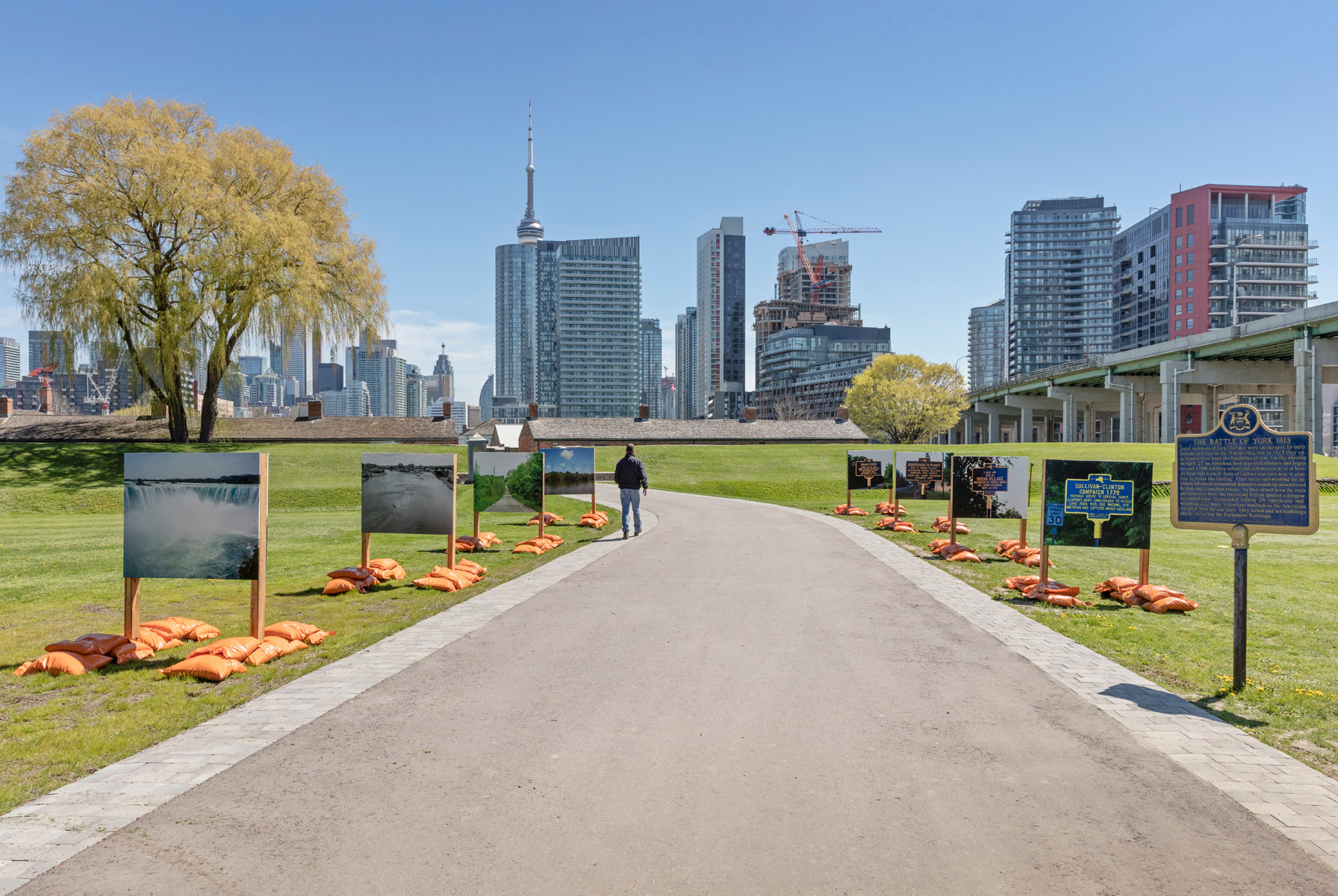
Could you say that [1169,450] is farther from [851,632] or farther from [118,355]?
[118,355]

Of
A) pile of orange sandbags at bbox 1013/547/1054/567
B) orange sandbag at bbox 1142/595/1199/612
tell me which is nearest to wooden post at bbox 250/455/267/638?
orange sandbag at bbox 1142/595/1199/612

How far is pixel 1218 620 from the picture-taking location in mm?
9375

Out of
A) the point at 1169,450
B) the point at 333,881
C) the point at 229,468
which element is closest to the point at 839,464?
the point at 1169,450

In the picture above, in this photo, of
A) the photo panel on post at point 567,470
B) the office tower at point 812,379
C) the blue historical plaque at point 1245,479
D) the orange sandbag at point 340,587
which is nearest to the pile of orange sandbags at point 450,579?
the orange sandbag at point 340,587

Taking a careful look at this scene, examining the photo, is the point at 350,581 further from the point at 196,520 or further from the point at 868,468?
the point at 868,468

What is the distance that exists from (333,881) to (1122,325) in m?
173

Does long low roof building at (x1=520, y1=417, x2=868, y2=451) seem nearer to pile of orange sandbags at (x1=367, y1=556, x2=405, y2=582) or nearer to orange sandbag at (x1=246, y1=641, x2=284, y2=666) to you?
pile of orange sandbags at (x1=367, y1=556, x2=405, y2=582)

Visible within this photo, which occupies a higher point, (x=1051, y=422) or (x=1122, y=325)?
(x=1122, y=325)

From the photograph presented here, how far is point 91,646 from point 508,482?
10062 mm

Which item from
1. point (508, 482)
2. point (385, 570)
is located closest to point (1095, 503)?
point (385, 570)

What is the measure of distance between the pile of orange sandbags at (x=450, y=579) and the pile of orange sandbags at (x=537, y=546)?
312cm

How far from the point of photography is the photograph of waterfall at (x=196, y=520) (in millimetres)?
7789

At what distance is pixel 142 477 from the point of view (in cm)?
786

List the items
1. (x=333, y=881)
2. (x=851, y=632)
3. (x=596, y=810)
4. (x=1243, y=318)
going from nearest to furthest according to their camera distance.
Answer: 1. (x=333, y=881)
2. (x=596, y=810)
3. (x=851, y=632)
4. (x=1243, y=318)
